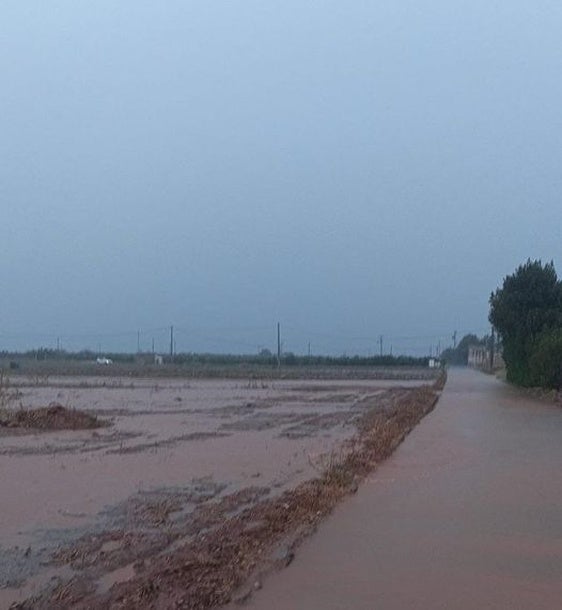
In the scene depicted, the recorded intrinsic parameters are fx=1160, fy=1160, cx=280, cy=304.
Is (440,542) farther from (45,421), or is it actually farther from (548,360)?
(548,360)

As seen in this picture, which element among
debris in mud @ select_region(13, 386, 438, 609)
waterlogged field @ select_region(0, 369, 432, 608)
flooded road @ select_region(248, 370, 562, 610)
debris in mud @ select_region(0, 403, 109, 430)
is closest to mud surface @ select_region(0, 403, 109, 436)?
debris in mud @ select_region(0, 403, 109, 430)

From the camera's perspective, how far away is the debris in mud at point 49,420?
104ft

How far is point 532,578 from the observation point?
10.9m

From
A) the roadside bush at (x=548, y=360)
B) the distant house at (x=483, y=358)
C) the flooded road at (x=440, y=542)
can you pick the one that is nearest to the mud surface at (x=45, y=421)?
the flooded road at (x=440, y=542)

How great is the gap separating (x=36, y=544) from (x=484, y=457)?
1280 centimetres

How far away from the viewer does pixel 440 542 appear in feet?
41.7

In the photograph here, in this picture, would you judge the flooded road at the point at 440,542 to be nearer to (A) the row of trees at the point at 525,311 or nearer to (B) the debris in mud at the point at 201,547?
(B) the debris in mud at the point at 201,547

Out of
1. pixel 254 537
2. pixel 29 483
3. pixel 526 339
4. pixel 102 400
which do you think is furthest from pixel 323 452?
pixel 526 339

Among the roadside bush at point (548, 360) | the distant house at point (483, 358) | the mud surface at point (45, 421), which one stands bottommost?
the mud surface at point (45, 421)

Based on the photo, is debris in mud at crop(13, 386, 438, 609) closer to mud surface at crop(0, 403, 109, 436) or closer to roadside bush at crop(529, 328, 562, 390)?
mud surface at crop(0, 403, 109, 436)

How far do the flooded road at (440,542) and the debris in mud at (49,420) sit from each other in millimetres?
11163

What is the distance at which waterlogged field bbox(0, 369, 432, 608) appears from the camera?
449 inches

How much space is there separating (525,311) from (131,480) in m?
50.0

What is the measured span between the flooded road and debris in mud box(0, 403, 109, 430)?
11.2 metres
